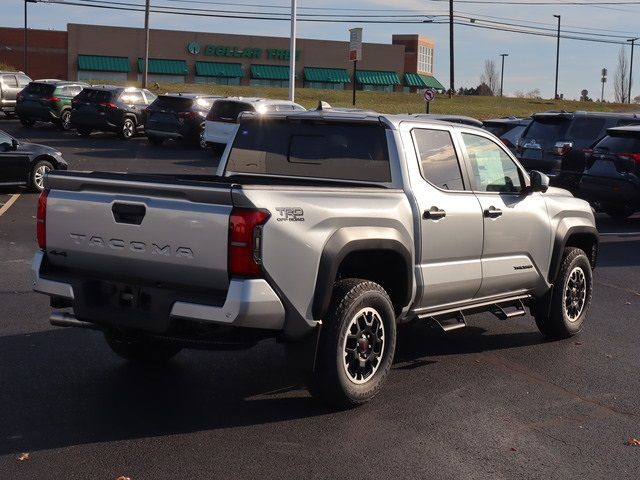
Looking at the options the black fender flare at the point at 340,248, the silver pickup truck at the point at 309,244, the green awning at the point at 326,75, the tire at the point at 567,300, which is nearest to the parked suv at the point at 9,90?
the tire at the point at 567,300

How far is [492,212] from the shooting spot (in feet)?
25.5

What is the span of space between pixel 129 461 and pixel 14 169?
46.2 feet

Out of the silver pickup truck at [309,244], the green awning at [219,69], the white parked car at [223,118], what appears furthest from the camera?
the green awning at [219,69]

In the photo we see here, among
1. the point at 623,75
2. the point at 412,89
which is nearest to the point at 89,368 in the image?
the point at 412,89

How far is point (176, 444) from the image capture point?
5.69 m

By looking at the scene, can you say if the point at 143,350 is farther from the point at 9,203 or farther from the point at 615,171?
the point at 615,171

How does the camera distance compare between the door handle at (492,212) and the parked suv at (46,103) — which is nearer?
the door handle at (492,212)

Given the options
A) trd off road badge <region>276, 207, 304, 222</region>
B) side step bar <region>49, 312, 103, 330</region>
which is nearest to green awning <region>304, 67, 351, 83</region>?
side step bar <region>49, 312, 103, 330</region>

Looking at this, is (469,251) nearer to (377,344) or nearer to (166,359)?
(377,344)

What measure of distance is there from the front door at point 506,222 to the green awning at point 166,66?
72.7m

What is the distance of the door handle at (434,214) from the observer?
7.00 m

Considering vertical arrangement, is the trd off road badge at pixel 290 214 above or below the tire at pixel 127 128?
below

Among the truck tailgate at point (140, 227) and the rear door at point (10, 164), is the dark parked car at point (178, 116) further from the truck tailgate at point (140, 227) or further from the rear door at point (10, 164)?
the truck tailgate at point (140, 227)

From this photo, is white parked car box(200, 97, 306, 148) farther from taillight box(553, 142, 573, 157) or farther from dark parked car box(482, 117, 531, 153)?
taillight box(553, 142, 573, 157)
